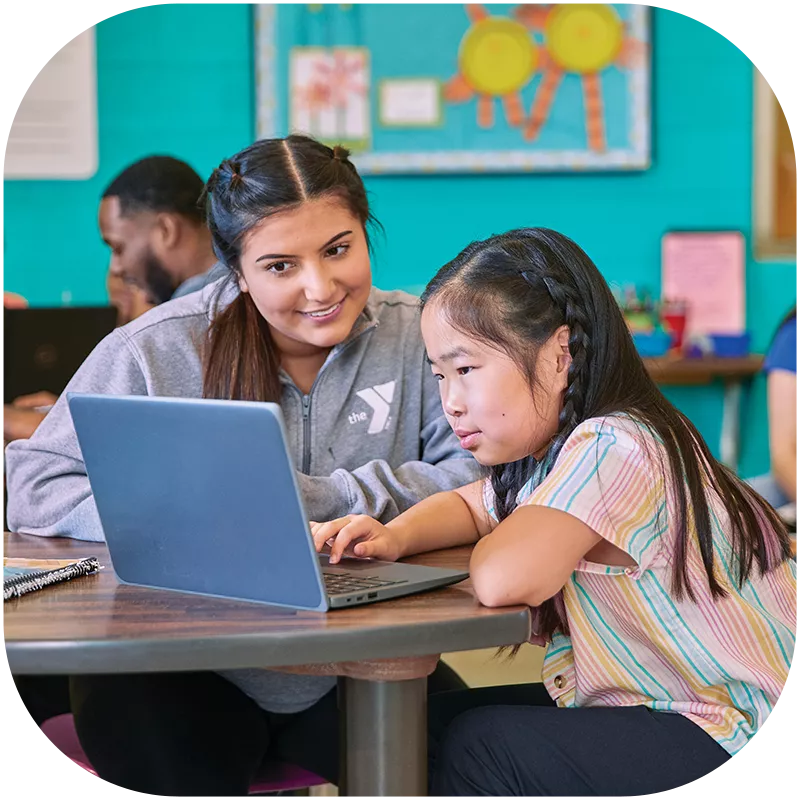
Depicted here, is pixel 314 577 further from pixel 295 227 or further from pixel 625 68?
pixel 625 68

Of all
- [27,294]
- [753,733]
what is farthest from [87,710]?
[27,294]

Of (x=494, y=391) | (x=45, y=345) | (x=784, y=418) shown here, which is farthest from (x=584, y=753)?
(x=45, y=345)

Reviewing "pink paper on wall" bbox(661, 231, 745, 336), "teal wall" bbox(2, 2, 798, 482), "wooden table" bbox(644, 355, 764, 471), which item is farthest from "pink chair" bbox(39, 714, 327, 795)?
"pink paper on wall" bbox(661, 231, 745, 336)

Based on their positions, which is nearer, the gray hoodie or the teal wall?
the gray hoodie

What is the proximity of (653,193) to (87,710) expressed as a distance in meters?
3.13

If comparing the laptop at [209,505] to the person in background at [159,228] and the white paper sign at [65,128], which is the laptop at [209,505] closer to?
the person in background at [159,228]

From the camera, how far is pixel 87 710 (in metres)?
1.32

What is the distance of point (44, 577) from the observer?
1140 mm

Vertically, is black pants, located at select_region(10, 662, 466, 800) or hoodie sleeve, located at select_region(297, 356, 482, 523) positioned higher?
hoodie sleeve, located at select_region(297, 356, 482, 523)

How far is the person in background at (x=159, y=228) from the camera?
2260mm

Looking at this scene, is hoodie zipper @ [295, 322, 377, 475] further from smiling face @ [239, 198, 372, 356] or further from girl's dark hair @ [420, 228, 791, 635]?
girl's dark hair @ [420, 228, 791, 635]

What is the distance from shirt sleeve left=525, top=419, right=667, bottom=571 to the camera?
1.10 metres

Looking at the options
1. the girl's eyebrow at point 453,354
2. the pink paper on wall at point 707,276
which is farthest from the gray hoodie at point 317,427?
the pink paper on wall at point 707,276

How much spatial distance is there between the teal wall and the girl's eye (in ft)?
7.69
